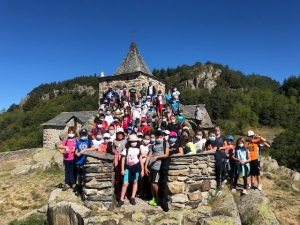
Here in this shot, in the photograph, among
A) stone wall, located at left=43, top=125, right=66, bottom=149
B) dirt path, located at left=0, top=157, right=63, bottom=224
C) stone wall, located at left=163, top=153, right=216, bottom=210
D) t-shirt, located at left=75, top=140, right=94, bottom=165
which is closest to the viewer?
stone wall, located at left=163, top=153, right=216, bottom=210

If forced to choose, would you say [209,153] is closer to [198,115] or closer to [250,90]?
[198,115]

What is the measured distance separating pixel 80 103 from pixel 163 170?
241 ft

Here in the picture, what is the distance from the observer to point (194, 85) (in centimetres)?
11212

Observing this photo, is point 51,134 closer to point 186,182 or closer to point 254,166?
point 254,166

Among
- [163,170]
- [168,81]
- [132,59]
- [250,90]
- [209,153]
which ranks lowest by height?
[163,170]

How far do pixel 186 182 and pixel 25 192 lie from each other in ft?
30.5

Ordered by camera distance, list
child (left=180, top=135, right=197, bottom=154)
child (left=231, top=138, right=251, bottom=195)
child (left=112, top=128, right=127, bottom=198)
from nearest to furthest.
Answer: child (left=112, top=128, right=127, bottom=198) → child (left=180, top=135, right=197, bottom=154) → child (left=231, top=138, right=251, bottom=195)

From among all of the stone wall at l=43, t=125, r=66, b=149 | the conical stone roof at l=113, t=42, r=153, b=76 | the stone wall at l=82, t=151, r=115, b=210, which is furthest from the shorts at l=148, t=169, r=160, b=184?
the stone wall at l=43, t=125, r=66, b=149

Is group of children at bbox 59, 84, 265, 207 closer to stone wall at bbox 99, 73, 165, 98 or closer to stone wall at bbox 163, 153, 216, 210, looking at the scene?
stone wall at bbox 163, 153, 216, 210

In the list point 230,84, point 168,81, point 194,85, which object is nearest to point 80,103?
point 168,81

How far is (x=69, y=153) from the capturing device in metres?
6.09

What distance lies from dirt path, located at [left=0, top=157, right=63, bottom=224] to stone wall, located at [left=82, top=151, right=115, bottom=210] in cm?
544

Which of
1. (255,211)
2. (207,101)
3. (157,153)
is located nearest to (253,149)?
(255,211)

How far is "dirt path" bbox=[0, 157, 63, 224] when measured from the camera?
360 inches
